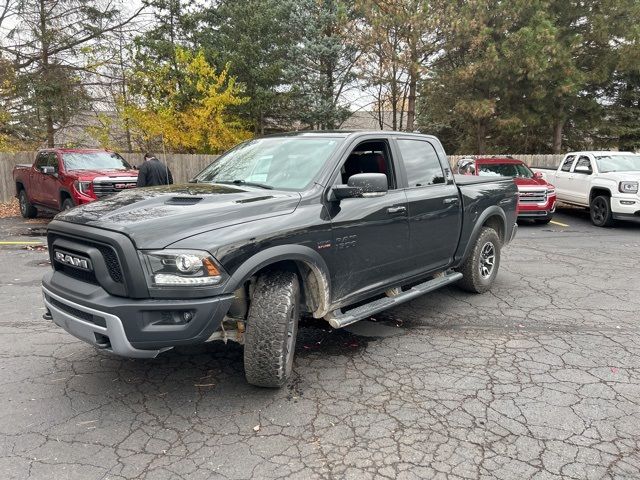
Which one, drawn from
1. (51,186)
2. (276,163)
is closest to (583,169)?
(276,163)

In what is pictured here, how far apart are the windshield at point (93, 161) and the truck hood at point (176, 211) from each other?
28.7 feet

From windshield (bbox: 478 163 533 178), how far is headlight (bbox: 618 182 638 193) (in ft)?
7.64

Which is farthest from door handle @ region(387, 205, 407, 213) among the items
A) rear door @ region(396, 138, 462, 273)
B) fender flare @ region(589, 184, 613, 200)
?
fender flare @ region(589, 184, 613, 200)

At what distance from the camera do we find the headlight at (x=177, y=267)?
2953mm

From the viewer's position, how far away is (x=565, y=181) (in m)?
13.6

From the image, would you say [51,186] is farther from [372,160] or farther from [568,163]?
[568,163]

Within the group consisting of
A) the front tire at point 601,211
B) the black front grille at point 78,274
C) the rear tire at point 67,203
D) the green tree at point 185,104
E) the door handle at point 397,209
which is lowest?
the front tire at point 601,211

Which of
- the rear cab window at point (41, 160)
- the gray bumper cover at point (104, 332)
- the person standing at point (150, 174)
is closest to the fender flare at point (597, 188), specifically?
the person standing at point (150, 174)

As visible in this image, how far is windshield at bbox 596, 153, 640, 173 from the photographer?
1231cm

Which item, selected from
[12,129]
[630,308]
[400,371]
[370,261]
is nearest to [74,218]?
[370,261]

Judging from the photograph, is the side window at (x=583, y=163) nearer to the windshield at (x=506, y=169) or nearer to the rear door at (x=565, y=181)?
the rear door at (x=565, y=181)

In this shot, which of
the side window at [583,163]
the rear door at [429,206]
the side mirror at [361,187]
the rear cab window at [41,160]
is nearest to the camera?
the side mirror at [361,187]

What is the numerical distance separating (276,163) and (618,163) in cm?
1159

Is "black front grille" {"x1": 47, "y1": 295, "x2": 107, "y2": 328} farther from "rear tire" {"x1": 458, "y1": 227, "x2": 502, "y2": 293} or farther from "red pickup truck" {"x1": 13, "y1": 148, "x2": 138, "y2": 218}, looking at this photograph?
"red pickup truck" {"x1": 13, "y1": 148, "x2": 138, "y2": 218}
